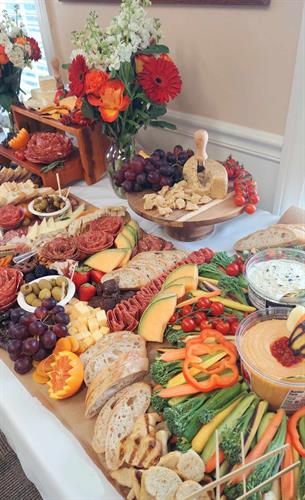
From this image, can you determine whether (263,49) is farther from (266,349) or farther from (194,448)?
(194,448)

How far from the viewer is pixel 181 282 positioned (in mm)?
1047

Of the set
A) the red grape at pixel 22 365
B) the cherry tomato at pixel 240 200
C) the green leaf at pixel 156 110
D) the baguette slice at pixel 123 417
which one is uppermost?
the green leaf at pixel 156 110

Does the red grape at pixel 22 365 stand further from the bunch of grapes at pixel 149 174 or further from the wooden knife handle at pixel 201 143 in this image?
the wooden knife handle at pixel 201 143

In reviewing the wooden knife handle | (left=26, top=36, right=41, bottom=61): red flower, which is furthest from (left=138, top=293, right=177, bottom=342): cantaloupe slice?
(left=26, top=36, right=41, bottom=61): red flower

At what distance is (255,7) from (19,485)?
1.93 m

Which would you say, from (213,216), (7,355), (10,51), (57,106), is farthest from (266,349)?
(10,51)

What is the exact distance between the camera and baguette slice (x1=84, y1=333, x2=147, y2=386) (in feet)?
2.86

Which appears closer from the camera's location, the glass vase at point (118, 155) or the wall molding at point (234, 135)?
the wall molding at point (234, 135)

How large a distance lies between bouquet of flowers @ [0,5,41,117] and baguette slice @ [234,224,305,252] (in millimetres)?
1459

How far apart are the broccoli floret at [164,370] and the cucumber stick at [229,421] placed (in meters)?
0.15

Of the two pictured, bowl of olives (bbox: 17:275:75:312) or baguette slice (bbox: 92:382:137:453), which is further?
bowl of olives (bbox: 17:275:75:312)

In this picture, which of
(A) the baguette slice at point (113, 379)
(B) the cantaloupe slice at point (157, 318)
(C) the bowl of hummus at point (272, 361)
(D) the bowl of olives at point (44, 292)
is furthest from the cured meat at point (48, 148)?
(C) the bowl of hummus at point (272, 361)

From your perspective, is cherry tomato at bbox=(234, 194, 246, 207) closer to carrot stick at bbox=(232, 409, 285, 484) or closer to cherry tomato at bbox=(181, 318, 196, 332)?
cherry tomato at bbox=(181, 318, 196, 332)

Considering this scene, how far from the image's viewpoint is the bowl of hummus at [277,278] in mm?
891
